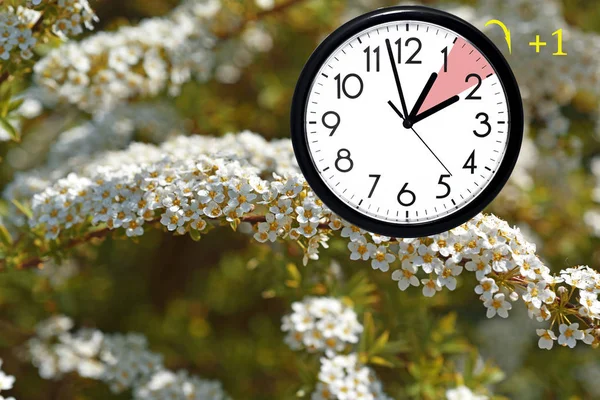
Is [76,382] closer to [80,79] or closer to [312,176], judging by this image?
[80,79]

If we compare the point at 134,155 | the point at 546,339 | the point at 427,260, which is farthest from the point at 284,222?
the point at 134,155

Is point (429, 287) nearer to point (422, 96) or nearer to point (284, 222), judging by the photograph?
point (284, 222)

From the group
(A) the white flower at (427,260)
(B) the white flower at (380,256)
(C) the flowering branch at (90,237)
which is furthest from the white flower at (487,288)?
(C) the flowering branch at (90,237)

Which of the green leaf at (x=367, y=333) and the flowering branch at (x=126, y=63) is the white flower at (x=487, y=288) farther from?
the flowering branch at (x=126, y=63)

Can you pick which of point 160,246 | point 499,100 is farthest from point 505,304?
point 160,246

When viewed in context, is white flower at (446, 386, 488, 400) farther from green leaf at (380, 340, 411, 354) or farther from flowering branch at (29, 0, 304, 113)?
flowering branch at (29, 0, 304, 113)

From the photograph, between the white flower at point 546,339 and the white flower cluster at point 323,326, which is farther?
the white flower cluster at point 323,326

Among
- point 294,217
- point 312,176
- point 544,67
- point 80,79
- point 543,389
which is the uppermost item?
point 544,67
